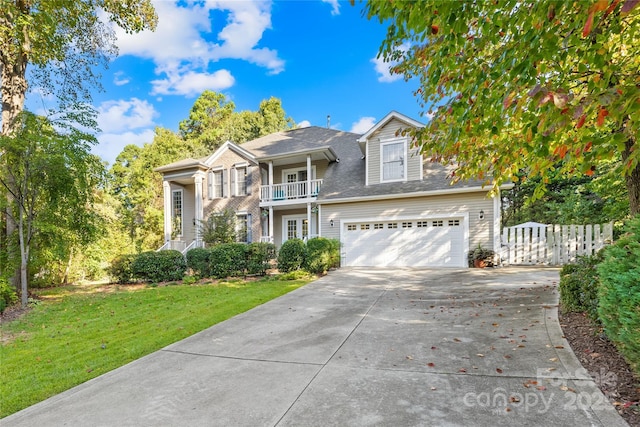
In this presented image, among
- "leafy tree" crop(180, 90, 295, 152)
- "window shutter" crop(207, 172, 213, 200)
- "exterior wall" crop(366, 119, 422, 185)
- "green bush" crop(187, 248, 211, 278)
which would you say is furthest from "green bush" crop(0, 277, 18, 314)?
"leafy tree" crop(180, 90, 295, 152)

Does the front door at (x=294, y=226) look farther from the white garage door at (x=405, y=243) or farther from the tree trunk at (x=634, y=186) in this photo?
the tree trunk at (x=634, y=186)

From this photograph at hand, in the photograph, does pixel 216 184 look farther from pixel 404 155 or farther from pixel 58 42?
pixel 404 155

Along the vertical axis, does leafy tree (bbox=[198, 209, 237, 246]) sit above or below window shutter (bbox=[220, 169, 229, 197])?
below

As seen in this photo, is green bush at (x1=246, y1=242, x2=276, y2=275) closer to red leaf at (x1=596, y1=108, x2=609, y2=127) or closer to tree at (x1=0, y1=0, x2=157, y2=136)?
tree at (x1=0, y1=0, x2=157, y2=136)

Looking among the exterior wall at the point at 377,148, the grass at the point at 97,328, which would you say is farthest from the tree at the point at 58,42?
the exterior wall at the point at 377,148

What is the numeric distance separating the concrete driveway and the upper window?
850cm

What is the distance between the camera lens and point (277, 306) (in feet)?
22.5

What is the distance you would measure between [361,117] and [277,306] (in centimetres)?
1720

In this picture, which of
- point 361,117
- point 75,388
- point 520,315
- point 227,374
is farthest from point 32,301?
point 361,117

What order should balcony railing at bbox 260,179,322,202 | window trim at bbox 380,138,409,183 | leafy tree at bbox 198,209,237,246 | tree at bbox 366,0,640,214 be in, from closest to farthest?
tree at bbox 366,0,640,214, window trim at bbox 380,138,409,183, leafy tree at bbox 198,209,237,246, balcony railing at bbox 260,179,322,202

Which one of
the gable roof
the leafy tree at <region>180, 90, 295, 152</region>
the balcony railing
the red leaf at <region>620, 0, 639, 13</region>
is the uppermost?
the leafy tree at <region>180, 90, 295, 152</region>

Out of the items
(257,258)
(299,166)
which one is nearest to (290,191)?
(299,166)

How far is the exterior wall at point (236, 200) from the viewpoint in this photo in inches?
653

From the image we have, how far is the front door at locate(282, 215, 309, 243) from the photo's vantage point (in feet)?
55.3
